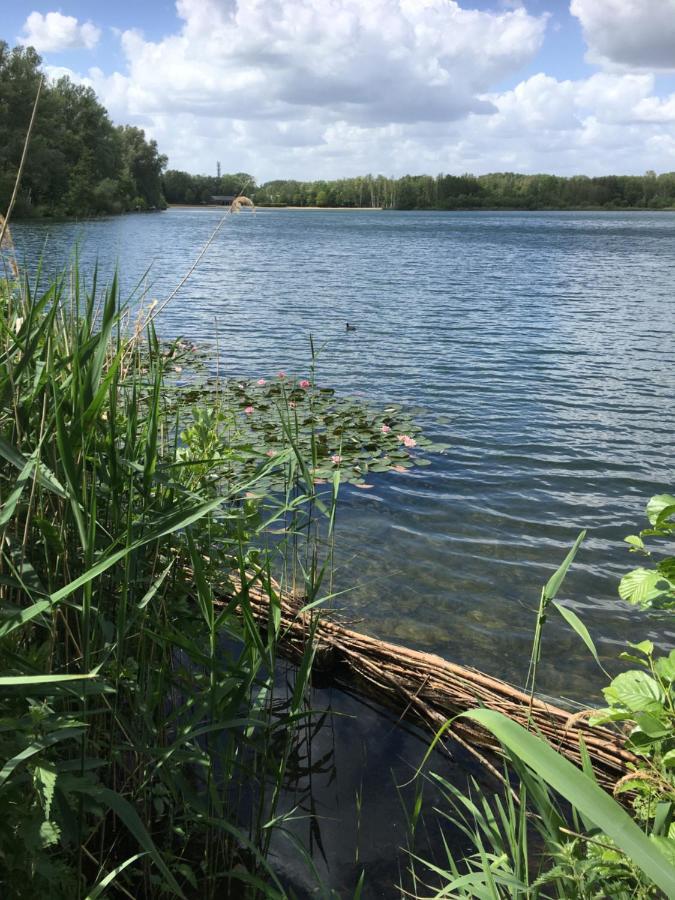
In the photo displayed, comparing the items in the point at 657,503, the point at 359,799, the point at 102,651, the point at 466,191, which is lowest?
the point at 359,799

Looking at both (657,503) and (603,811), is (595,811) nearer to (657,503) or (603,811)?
(603,811)

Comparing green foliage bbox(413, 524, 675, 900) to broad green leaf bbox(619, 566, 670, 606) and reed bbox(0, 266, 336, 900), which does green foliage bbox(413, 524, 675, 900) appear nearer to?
broad green leaf bbox(619, 566, 670, 606)

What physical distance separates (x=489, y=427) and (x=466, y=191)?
17175cm

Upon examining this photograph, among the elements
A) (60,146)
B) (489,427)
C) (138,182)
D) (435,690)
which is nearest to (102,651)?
(435,690)

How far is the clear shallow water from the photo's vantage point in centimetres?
A: 468

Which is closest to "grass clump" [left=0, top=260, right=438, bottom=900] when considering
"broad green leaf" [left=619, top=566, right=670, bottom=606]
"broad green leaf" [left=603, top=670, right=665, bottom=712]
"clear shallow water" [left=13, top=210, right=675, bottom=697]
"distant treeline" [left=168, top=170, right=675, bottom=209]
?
"broad green leaf" [left=603, top=670, right=665, bottom=712]

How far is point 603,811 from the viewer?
0.74 m

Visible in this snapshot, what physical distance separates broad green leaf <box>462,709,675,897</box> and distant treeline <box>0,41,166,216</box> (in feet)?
142

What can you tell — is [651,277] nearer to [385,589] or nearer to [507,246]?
[507,246]

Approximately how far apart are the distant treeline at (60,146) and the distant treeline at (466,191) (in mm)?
51988

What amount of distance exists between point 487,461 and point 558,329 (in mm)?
10040

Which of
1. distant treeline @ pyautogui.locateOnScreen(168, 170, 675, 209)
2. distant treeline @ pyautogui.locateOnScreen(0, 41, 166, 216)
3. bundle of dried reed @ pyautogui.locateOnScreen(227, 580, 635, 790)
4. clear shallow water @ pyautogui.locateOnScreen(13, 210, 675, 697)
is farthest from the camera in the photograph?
distant treeline @ pyautogui.locateOnScreen(168, 170, 675, 209)

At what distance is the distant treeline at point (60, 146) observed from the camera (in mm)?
55219

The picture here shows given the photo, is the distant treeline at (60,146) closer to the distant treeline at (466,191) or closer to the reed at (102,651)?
the reed at (102,651)
